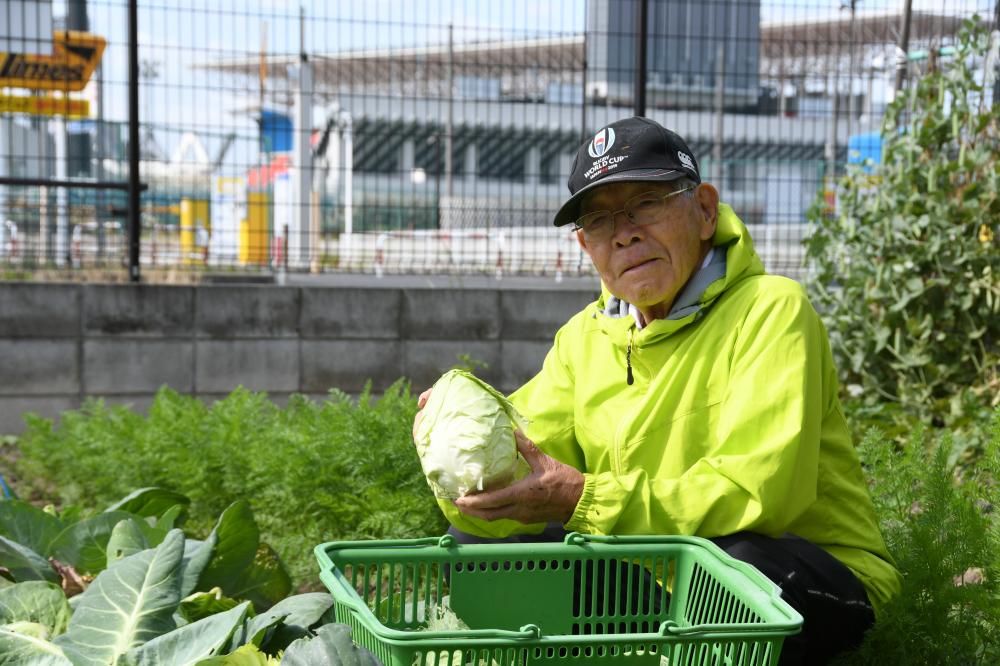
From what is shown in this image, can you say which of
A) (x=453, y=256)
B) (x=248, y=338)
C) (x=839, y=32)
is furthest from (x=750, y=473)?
(x=839, y=32)

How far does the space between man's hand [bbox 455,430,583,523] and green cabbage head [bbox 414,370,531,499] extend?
0.10 ft

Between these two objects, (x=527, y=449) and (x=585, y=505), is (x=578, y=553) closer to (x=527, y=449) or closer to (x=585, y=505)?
(x=585, y=505)

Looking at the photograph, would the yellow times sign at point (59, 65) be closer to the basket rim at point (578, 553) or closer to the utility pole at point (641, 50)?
the utility pole at point (641, 50)

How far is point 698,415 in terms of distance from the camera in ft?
7.80

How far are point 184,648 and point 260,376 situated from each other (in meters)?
4.48

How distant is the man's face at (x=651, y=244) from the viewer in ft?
7.95

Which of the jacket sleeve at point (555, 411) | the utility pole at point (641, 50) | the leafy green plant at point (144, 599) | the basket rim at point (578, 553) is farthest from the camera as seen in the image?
the utility pole at point (641, 50)

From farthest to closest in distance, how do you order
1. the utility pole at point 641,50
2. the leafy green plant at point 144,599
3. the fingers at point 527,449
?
the utility pole at point 641,50
the fingers at point 527,449
the leafy green plant at point 144,599

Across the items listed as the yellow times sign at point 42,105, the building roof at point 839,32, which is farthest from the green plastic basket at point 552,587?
the yellow times sign at point 42,105

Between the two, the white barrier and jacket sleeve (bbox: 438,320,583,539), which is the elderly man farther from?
the white barrier

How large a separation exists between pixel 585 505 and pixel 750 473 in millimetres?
355

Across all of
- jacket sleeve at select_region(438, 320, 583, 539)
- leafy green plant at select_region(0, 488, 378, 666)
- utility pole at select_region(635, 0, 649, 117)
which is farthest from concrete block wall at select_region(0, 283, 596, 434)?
jacket sleeve at select_region(438, 320, 583, 539)

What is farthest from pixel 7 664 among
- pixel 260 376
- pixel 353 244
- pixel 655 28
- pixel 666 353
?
pixel 655 28

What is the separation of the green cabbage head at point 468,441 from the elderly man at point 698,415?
38 millimetres
